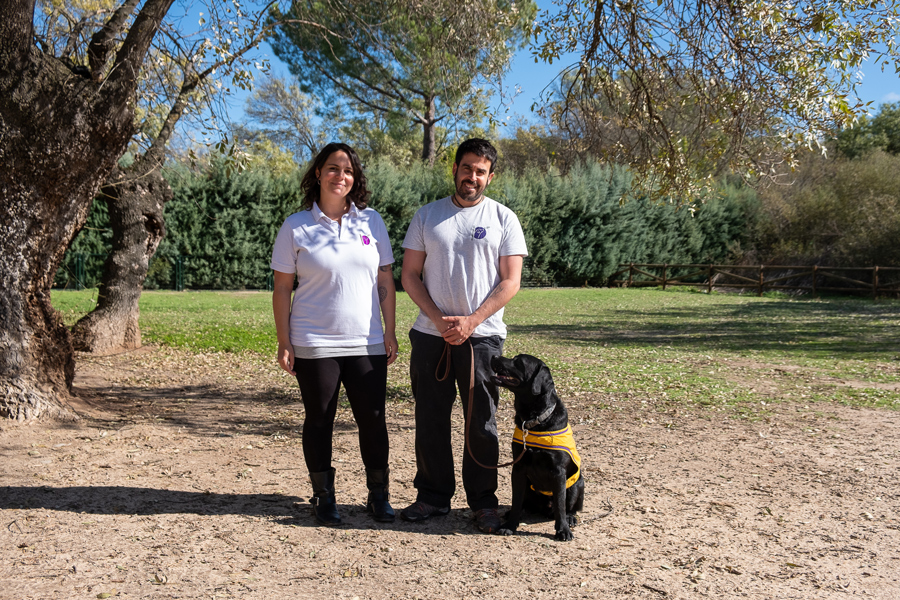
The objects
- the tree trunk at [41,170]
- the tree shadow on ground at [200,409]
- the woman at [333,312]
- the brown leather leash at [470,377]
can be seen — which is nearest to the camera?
the woman at [333,312]

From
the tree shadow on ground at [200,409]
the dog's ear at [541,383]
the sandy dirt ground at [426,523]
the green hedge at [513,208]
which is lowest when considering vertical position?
the sandy dirt ground at [426,523]

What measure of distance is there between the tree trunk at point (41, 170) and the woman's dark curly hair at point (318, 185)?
289cm

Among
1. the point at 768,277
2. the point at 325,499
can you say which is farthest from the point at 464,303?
Answer: the point at 768,277

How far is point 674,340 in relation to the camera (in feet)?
41.3

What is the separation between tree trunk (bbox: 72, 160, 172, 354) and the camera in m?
9.80

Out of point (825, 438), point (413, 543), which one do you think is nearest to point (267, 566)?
point (413, 543)

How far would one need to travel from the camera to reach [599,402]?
7.46 m

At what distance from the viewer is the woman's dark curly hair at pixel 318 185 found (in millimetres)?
3756

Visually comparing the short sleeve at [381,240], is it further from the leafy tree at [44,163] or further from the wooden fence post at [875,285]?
the wooden fence post at [875,285]

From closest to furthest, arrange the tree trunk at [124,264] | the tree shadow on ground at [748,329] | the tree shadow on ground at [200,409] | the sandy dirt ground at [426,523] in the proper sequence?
1. the sandy dirt ground at [426,523]
2. the tree shadow on ground at [200,409]
3. the tree trunk at [124,264]
4. the tree shadow on ground at [748,329]

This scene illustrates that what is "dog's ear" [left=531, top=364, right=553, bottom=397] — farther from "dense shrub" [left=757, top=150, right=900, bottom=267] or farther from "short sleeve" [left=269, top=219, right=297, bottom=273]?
Result: "dense shrub" [left=757, top=150, right=900, bottom=267]

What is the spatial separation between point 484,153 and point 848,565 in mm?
2658

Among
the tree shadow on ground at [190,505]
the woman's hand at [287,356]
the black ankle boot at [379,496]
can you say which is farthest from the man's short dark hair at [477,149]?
the tree shadow on ground at [190,505]

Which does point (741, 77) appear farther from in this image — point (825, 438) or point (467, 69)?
point (825, 438)
